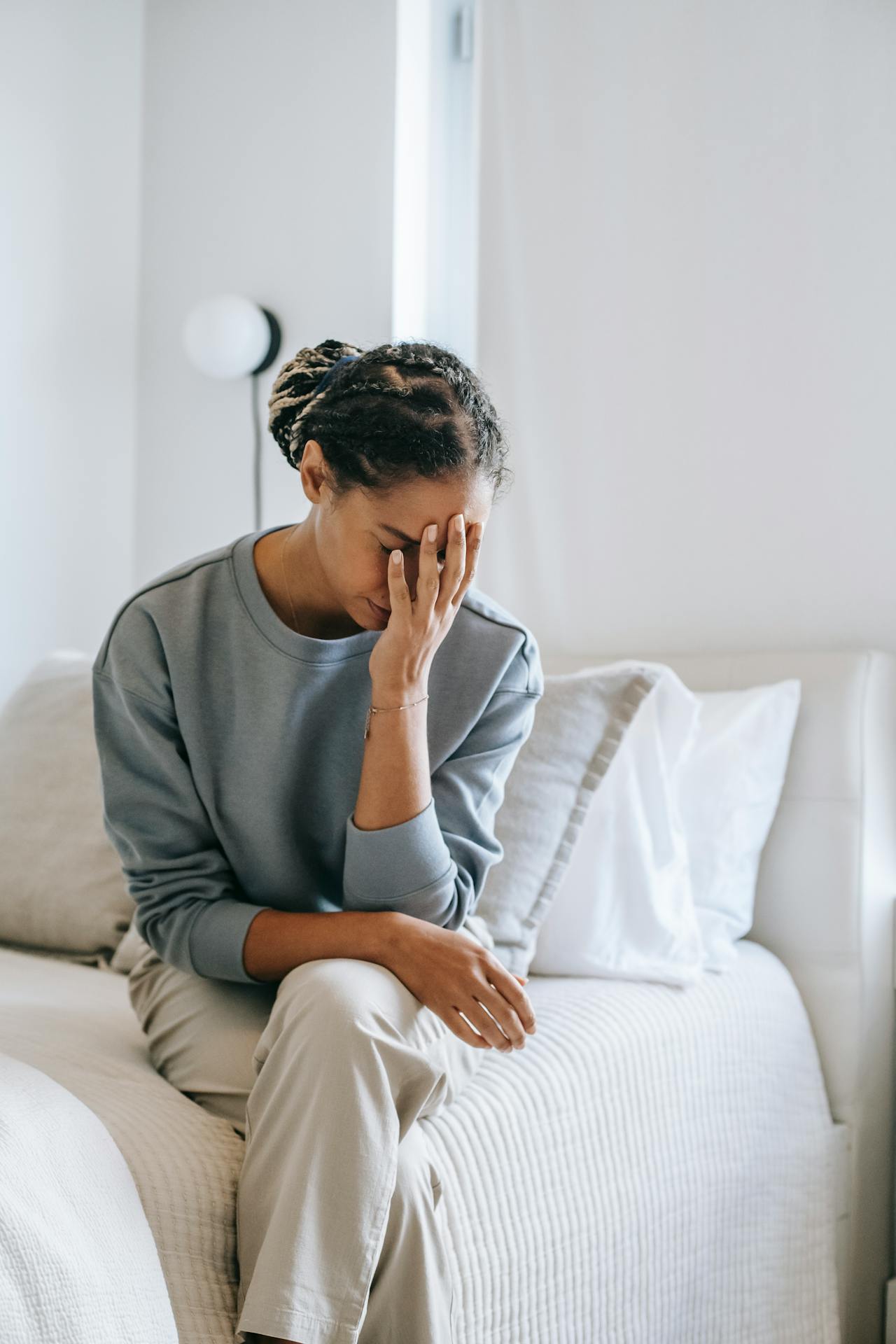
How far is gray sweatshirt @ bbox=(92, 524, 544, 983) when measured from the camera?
1.20 m

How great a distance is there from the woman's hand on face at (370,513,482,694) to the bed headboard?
30.7 inches

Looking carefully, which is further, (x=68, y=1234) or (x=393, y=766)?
(x=393, y=766)

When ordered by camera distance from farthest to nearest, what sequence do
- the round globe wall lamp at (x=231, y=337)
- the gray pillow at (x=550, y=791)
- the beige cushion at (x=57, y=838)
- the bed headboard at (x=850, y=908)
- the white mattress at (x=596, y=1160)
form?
the round globe wall lamp at (x=231, y=337), the beige cushion at (x=57, y=838), the bed headboard at (x=850, y=908), the gray pillow at (x=550, y=791), the white mattress at (x=596, y=1160)

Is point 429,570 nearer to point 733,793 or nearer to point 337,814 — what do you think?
point 337,814

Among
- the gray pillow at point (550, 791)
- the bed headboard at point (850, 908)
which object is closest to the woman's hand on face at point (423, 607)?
the gray pillow at point (550, 791)

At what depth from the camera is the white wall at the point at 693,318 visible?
1817mm

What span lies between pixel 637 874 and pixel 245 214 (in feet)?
5.70

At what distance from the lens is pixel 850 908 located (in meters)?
1.68

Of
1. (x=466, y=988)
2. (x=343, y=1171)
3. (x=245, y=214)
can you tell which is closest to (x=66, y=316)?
(x=245, y=214)

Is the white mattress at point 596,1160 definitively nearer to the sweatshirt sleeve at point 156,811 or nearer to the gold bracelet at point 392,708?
the sweatshirt sleeve at point 156,811

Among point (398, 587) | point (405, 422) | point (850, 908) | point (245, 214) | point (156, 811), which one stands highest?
point (245, 214)

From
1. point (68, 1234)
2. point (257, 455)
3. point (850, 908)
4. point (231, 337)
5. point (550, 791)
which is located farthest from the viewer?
point (257, 455)

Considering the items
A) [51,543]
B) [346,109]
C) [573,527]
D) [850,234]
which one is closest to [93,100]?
[346,109]

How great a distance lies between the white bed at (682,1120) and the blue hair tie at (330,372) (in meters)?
0.69
